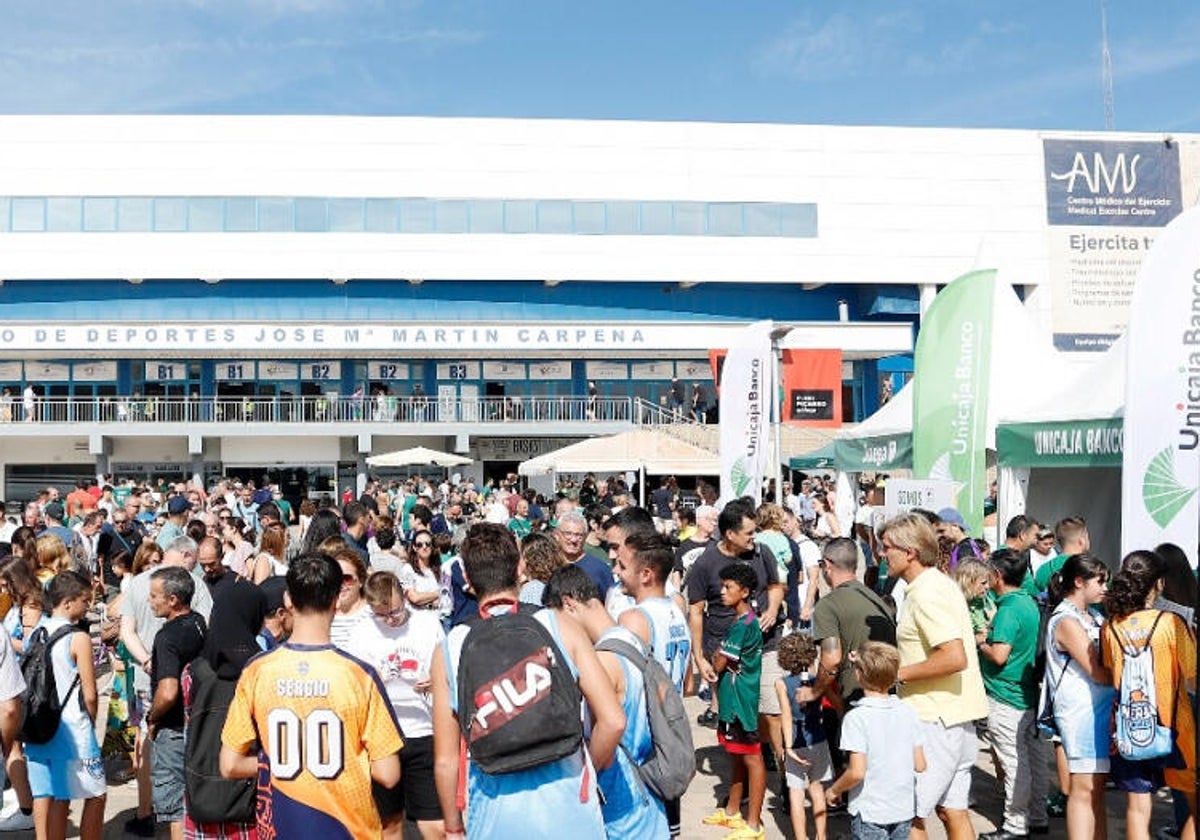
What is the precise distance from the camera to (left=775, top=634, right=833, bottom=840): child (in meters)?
5.94

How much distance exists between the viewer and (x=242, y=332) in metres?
35.9

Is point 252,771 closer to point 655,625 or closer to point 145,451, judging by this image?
point 655,625

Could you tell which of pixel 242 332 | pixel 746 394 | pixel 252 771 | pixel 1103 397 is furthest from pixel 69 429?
pixel 252 771

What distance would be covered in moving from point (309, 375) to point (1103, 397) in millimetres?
31823

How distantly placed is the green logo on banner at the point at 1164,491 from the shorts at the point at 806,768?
103 inches

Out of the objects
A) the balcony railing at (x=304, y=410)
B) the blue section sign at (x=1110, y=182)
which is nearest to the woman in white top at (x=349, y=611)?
the balcony railing at (x=304, y=410)


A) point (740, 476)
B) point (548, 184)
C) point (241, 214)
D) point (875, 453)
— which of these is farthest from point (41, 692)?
point (548, 184)

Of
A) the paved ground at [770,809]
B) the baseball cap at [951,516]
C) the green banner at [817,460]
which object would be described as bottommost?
the paved ground at [770,809]

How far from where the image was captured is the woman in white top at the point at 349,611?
17.8ft

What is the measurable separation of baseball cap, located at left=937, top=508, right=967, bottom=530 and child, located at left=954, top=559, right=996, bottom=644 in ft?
7.78

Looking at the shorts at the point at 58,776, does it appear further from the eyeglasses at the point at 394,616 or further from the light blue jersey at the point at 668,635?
the light blue jersey at the point at 668,635

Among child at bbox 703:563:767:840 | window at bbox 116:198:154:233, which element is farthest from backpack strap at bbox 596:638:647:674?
window at bbox 116:198:154:233

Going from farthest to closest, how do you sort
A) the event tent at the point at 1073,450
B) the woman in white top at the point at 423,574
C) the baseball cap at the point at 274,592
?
the event tent at the point at 1073,450, the woman in white top at the point at 423,574, the baseball cap at the point at 274,592

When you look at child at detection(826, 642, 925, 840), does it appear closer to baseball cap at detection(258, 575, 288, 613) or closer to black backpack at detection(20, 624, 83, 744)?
baseball cap at detection(258, 575, 288, 613)
